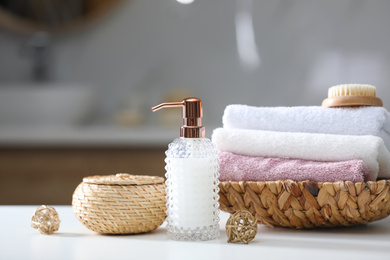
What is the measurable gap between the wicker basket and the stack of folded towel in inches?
5.4

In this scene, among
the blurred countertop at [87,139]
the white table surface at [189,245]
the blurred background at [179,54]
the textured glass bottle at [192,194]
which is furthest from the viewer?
the blurred background at [179,54]

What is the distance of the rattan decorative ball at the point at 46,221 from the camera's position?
0.68 metres

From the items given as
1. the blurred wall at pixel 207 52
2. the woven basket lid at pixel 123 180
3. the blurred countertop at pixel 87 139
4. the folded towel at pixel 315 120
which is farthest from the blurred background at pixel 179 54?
the woven basket lid at pixel 123 180

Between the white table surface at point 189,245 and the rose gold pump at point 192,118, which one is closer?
the white table surface at point 189,245

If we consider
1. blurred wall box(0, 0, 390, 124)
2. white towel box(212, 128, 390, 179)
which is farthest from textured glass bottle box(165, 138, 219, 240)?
blurred wall box(0, 0, 390, 124)

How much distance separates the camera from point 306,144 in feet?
2.45

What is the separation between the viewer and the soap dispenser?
2.18ft

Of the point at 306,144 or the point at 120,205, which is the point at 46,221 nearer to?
the point at 120,205

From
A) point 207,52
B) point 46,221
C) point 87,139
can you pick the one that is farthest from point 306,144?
point 207,52

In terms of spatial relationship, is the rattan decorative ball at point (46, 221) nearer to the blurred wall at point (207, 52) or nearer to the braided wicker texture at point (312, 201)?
the braided wicker texture at point (312, 201)

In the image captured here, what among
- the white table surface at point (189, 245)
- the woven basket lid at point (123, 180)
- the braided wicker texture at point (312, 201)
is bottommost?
the white table surface at point (189, 245)

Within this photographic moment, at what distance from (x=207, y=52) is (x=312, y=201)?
2179mm

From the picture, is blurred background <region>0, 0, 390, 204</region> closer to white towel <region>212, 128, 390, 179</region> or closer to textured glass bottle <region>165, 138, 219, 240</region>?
white towel <region>212, 128, 390, 179</region>

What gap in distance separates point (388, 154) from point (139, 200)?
0.37m
